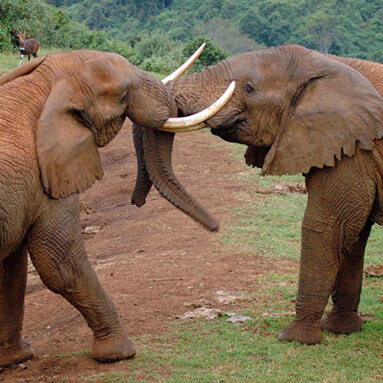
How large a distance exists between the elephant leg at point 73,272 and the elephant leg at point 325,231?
1.25 meters

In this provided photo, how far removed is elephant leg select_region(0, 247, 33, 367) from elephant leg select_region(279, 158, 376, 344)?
6.06 ft

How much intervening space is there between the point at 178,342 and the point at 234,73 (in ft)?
6.43

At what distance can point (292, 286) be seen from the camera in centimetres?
730

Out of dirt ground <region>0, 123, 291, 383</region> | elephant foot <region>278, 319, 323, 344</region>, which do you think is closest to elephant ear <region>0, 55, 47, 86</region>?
dirt ground <region>0, 123, 291, 383</region>

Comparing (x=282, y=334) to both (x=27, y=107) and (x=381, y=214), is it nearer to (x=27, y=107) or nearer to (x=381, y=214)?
(x=381, y=214)

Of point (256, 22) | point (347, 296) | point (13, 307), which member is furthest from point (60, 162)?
point (256, 22)

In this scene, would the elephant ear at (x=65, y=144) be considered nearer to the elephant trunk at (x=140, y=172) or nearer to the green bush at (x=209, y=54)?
the elephant trunk at (x=140, y=172)

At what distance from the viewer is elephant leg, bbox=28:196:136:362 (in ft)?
16.8

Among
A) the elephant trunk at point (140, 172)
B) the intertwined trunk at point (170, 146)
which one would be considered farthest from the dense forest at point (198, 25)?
the intertwined trunk at point (170, 146)

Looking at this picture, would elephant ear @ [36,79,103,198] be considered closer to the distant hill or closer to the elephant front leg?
the elephant front leg

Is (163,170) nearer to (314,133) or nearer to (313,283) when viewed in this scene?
(314,133)

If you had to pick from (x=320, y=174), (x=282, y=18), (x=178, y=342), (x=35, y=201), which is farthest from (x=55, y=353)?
(x=282, y=18)

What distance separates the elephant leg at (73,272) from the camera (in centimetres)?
513

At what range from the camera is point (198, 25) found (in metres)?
47.3
